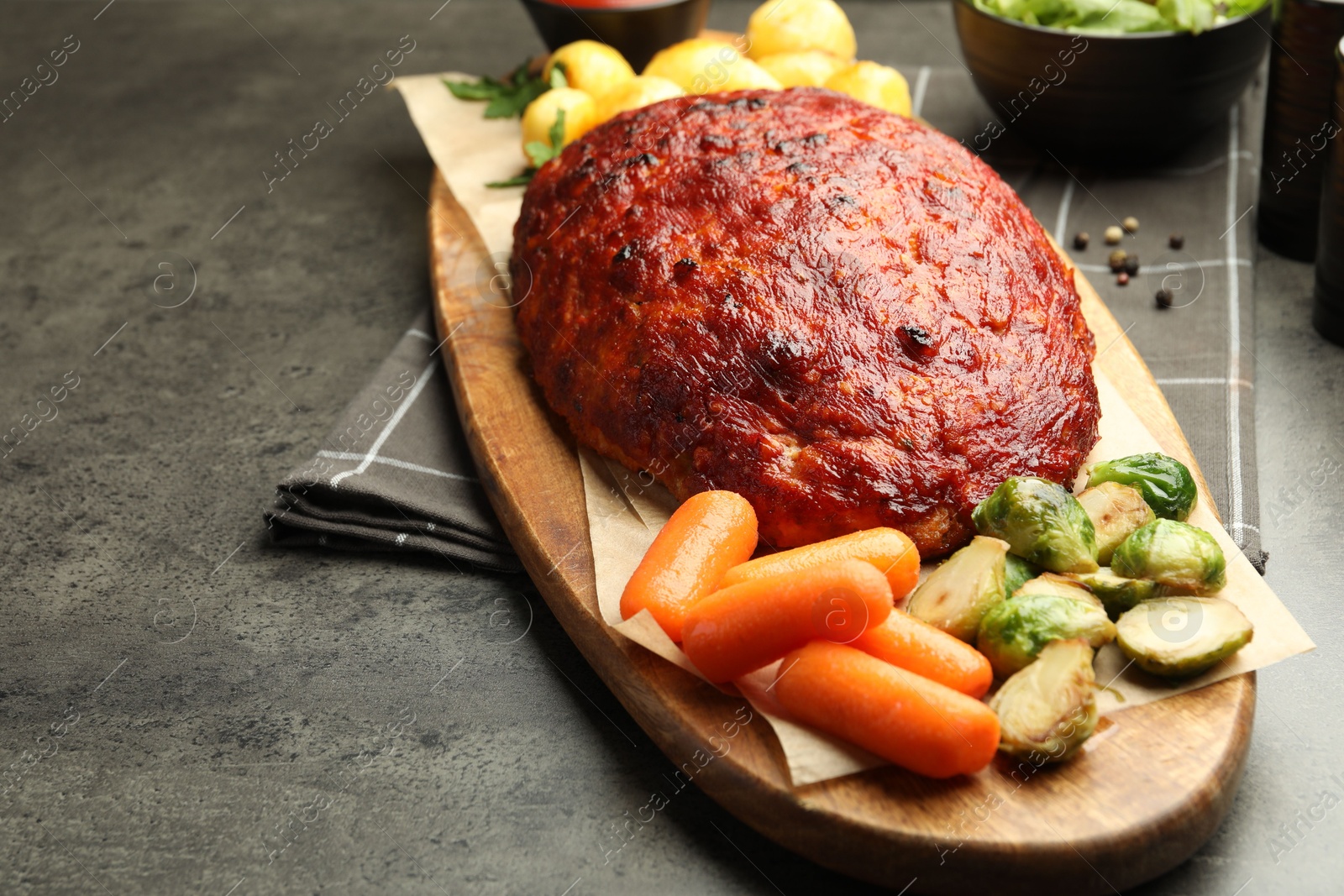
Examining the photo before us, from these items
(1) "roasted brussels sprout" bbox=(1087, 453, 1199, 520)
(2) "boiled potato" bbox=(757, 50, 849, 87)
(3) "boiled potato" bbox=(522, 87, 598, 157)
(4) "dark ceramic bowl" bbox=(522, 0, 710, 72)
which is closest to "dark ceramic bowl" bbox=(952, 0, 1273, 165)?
(2) "boiled potato" bbox=(757, 50, 849, 87)

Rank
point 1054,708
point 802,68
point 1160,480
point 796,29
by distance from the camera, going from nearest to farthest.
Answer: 1. point 1054,708
2. point 1160,480
3. point 802,68
4. point 796,29

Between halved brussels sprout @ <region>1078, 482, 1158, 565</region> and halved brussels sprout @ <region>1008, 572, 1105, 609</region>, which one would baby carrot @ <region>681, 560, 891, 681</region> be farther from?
halved brussels sprout @ <region>1078, 482, 1158, 565</region>

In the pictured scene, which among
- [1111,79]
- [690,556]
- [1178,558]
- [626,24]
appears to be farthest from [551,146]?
[1178,558]

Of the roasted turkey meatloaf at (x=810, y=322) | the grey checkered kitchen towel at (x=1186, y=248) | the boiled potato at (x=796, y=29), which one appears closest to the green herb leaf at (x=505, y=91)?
the boiled potato at (x=796, y=29)

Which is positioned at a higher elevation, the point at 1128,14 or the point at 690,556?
the point at 690,556

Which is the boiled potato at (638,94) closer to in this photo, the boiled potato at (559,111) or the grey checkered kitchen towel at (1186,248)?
the boiled potato at (559,111)

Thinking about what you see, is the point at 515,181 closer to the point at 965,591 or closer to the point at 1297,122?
the point at 965,591
